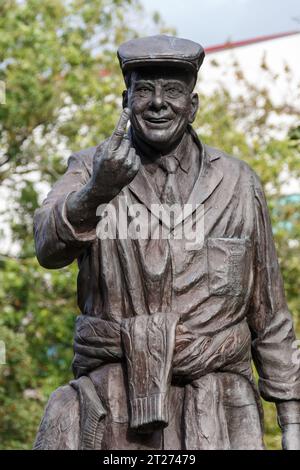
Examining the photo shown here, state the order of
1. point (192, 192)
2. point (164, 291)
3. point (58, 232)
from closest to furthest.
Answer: point (58, 232) → point (164, 291) → point (192, 192)

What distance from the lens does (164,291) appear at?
7684 mm

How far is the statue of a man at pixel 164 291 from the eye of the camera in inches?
298

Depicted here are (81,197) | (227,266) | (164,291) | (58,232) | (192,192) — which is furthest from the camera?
(192,192)

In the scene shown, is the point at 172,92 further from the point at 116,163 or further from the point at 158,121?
the point at 116,163

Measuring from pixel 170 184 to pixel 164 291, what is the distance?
1.93 ft

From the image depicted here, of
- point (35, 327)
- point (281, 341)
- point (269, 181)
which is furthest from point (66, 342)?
point (281, 341)

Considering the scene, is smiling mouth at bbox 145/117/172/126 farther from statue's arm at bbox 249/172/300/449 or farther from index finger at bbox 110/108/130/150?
statue's arm at bbox 249/172/300/449

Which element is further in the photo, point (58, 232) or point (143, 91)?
point (143, 91)

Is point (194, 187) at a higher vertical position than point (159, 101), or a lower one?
lower

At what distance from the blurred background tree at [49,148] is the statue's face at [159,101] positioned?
506 inches

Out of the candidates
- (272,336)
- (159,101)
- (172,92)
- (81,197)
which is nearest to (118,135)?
(81,197)

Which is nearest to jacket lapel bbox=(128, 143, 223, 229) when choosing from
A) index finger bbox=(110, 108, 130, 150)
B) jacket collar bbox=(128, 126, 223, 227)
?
jacket collar bbox=(128, 126, 223, 227)

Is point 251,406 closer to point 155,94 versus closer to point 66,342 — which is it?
point 155,94

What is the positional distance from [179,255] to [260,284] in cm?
55
